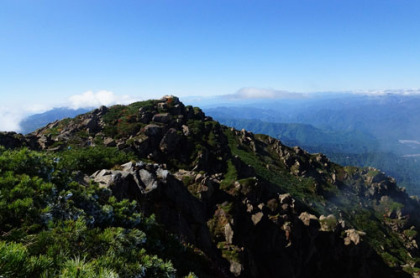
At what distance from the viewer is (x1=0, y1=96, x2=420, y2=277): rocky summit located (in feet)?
67.9

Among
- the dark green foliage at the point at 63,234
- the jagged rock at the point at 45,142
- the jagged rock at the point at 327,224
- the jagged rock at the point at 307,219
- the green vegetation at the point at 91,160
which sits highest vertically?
the dark green foliage at the point at 63,234

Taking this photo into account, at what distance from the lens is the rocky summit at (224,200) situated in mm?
20703

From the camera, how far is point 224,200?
34.1 meters

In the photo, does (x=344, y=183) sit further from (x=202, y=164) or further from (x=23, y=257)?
(x=23, y=257)

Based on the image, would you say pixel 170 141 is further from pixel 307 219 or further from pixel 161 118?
pixel 307 219

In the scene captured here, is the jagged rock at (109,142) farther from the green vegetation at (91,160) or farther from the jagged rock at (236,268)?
the jagged rock at (236,268)

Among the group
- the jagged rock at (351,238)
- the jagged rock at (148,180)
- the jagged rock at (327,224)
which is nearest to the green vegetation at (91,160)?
the jagged rock at (148,180)

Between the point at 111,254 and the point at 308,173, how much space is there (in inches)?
4082

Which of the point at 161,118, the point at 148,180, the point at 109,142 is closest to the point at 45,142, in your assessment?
the point at 109,142

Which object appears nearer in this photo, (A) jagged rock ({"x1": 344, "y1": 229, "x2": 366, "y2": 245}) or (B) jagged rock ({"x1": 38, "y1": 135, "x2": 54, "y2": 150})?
(A) jagged rock ({"x1": 344, "y1": 229, "x2": 366, "y2": 245})

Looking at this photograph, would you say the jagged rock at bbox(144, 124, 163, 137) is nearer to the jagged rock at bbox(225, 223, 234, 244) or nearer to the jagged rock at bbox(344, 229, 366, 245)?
the jagged rock at bbox(225, 223, 234, 244)

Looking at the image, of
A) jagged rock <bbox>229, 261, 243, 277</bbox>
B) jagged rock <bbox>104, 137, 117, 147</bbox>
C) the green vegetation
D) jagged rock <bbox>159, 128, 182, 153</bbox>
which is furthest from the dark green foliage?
jagged rock <bbox>159, 128, 182, 153</bbox>

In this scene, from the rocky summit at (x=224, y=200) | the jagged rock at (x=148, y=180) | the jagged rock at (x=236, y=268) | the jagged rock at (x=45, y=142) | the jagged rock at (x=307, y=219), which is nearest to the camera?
the rocky summit at (x=224, y=200)

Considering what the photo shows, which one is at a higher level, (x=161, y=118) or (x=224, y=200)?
(x=161, y=118)
